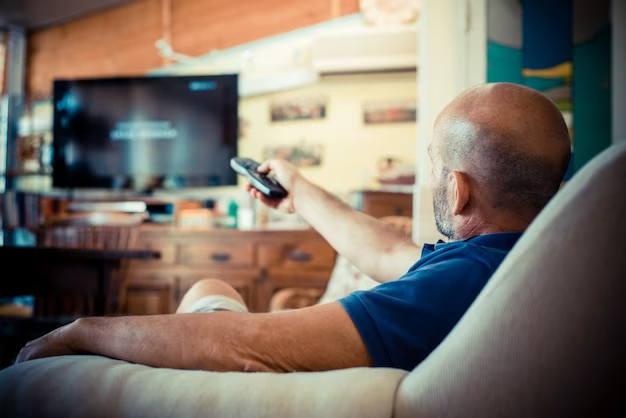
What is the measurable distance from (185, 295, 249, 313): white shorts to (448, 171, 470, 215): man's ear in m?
0.49

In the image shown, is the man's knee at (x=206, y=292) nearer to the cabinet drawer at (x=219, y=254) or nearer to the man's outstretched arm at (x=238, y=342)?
the man's outstretched arm at (x=238, y=342)

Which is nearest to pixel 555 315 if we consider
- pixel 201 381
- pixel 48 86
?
pixel 201 381

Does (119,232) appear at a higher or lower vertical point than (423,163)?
lower

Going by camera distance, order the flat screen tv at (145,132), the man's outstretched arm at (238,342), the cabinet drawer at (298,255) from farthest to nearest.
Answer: the flat screen tv at (145,132) → the cabinet drawer at (298,255) → the man's outstretched arm at (238,342)

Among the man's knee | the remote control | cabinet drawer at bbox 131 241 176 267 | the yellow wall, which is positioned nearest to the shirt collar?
the man's knee

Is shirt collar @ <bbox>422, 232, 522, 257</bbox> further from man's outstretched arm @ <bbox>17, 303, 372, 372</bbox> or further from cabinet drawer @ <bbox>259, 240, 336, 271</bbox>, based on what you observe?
cabinet drawer @ <bbox>259, 240, 336, 271</bbox>

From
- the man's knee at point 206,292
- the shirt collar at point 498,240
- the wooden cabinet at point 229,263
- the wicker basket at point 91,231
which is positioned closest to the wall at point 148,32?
the wicker basket at point 91,231

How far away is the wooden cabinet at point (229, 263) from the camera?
11.1 ft

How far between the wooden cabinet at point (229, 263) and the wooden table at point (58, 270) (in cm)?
129

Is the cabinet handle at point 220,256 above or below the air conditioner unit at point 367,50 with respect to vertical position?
below

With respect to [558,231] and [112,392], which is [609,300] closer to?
[558,231]

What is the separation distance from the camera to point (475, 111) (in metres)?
0.87

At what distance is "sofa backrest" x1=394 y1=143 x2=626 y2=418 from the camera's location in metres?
0.52

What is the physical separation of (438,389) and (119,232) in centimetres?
293
